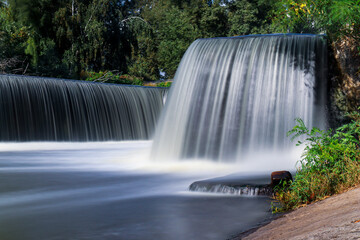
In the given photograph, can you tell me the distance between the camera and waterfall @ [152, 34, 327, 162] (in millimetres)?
9773

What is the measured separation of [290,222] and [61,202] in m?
3.59

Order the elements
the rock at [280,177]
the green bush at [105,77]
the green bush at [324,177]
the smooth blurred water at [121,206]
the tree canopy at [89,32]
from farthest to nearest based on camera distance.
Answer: the green bush at [105,77] → the tree canopy at [89,32] → the rock at [280,177] → the green bush at [324,177] → the smooth blurred water at [121,206]

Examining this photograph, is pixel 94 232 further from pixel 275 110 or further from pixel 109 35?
pixel 109 35

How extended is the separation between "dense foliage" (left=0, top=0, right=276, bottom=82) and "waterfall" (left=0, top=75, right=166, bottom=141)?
817 cm

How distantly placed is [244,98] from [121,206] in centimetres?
519

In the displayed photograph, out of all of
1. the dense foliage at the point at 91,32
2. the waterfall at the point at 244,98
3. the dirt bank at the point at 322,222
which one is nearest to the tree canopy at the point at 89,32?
the dense foliage at the point at 91,32

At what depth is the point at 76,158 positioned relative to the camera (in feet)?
42.9

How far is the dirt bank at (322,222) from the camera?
9.42 ft

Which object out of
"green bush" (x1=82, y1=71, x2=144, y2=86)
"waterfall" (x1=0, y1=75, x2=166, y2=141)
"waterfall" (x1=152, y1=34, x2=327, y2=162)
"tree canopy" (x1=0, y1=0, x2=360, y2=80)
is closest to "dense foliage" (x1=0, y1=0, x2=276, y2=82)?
"tree canopy" (x1=0, y1=0, x2=360, y2=80)

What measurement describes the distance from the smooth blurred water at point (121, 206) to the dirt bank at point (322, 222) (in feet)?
1.89

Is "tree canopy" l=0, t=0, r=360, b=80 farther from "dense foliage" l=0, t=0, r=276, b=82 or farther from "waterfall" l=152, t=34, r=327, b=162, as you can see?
"waterfall" l=152, t=34, r=327, b=162

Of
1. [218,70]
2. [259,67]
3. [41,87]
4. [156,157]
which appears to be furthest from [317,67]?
[41,87]

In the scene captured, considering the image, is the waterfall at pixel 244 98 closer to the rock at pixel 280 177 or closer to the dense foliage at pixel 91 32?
the rock at pixel 280 177

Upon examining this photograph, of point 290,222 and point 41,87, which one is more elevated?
point 41,87
